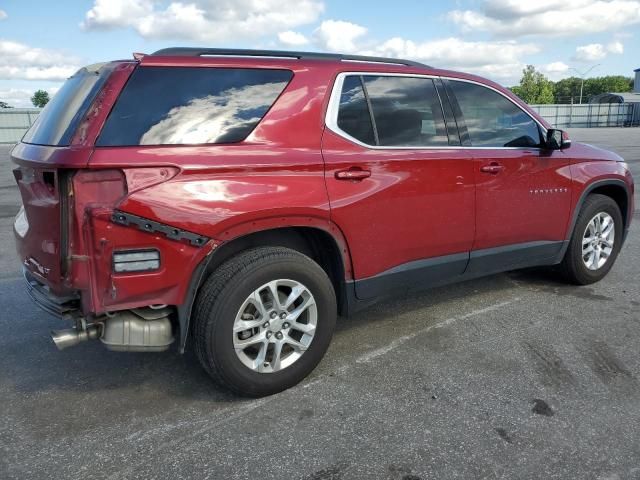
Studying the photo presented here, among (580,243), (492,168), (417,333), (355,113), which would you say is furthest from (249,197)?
(580,243)

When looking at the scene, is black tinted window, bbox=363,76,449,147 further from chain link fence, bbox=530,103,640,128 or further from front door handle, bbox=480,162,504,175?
chain link fence, bbox=530,103,640,128

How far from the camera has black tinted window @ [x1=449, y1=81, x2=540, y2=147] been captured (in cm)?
383

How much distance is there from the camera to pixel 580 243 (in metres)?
4.63

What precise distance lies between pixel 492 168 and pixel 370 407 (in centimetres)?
191

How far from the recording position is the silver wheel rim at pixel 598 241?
473 cm

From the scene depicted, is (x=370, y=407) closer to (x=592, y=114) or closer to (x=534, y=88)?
(x=592, y=114)

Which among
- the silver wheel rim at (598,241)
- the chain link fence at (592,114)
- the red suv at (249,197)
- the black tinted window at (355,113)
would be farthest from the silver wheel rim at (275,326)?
the chain link fence at (592,114)

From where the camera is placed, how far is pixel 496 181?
12.6 feet

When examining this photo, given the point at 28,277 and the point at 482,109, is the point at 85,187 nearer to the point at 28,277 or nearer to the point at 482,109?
the point at 28,277


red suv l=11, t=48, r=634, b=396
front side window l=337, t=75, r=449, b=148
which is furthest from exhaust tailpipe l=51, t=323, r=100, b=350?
front side window l=337, t=75, r=449, b=148

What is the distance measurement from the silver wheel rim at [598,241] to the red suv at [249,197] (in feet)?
4.28

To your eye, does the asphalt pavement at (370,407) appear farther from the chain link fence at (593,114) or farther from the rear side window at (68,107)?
the chain link fence at (593,114)

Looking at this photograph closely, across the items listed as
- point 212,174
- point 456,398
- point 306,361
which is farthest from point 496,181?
point 212,174

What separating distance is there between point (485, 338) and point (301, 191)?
1739 mm
